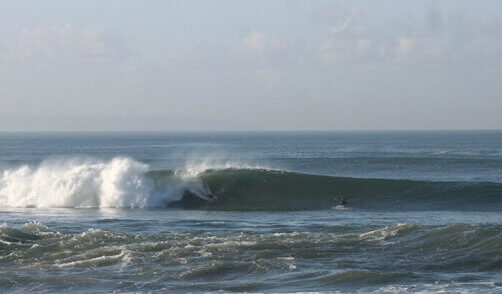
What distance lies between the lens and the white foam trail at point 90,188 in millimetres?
35250

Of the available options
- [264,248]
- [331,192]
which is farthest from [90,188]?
[264,248]

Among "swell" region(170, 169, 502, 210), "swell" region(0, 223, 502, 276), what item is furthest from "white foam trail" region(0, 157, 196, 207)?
"swell" region(0, 223, 502, 276)

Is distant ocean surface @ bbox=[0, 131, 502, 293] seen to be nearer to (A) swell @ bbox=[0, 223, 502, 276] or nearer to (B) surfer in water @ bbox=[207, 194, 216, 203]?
(A) swell @ bbox=[0, 223, 502, 276]

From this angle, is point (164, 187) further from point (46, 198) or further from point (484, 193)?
point (484, 193)

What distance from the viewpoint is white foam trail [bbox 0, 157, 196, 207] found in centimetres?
3525

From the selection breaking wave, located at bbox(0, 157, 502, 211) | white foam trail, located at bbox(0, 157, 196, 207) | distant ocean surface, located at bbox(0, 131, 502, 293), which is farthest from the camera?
white foam trail, located at bbox(0, 157, 196, 207)

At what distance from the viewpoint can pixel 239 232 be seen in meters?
24.4

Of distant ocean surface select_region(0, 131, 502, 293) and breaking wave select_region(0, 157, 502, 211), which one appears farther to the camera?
breaking wave select_region(0, 157, 502, 211)

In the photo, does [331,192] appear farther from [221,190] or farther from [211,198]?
[211,198]

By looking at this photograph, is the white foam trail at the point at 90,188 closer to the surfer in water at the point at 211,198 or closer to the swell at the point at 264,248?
the surfer in water at the point at 211,198

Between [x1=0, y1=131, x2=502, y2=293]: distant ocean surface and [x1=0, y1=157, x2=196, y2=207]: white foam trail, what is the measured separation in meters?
0.07

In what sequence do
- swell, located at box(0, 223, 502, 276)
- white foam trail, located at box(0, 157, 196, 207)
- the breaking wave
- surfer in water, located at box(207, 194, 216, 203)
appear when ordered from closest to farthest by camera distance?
swell, located at box(0, 223, 502, 276)
the breaking wave
white foam trail, located at box(0, 157, 196, 207)
surfer in water, located at box(207, 194, 216, 203)

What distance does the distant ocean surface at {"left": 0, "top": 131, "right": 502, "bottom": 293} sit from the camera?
17578mm

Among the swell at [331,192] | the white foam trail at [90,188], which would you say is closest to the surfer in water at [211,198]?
the swell at [331,192]
